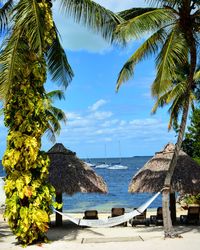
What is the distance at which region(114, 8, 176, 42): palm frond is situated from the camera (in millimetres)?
8719

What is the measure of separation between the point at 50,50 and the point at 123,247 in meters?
5.09

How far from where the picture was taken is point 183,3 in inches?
351

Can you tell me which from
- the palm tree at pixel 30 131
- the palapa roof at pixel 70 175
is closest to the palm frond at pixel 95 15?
the palm tree at pixel 30 131

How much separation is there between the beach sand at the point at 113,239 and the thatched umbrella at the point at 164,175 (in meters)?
1.04

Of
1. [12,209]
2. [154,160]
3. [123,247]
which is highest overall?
[154,160]

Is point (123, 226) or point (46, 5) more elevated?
point (46, 5)

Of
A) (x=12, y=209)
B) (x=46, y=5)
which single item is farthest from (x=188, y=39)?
(x=12, y=209)

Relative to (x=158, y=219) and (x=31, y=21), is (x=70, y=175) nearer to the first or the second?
(x=158, y=219)

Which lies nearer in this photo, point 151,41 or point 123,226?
point 151,41

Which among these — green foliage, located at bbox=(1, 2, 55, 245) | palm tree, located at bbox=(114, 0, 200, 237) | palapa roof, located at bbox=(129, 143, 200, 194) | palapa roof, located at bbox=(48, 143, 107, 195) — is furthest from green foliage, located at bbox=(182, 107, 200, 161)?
green foliage, located at bbox=(1, 2, 55, 245)

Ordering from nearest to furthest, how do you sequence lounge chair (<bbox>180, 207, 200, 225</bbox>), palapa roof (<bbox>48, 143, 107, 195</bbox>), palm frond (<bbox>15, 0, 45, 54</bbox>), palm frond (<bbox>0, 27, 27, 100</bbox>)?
palm frond (<bbox>0, 27, 27, 100</bbox>) < palm frond (<bbox>15, 0, 45, 54</bbox>) < palapa roof (<bbox>48, 143, 107, 195</bbox>) < lounge chair (<bbox>180, 207, 200, 225</bbox>)

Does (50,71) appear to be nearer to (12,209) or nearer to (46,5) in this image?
(46,5)

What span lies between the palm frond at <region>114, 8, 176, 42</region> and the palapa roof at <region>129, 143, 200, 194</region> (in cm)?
435

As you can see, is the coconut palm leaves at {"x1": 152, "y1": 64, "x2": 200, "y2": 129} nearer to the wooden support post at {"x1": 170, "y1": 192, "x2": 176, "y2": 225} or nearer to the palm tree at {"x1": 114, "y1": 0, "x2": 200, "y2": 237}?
the wooden support post at {"x1": 170, "y1": 192, "x2": 176, "y2": 225}
